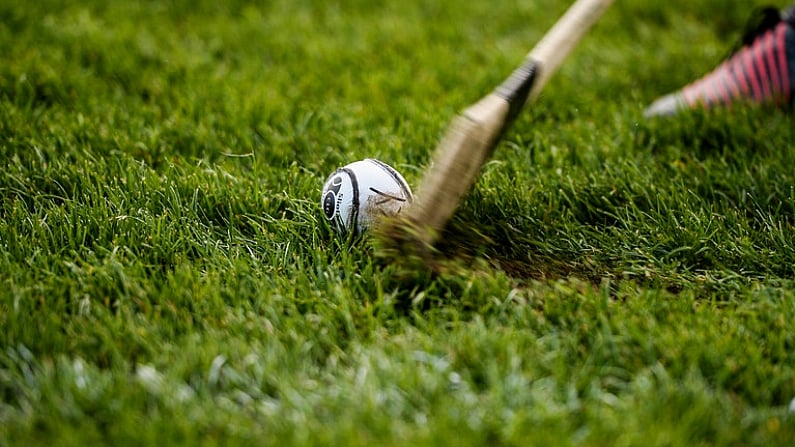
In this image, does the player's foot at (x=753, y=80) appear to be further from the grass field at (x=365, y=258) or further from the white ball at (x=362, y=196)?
the white ball at (x=362, y=196)

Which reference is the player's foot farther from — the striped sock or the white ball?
the white ball

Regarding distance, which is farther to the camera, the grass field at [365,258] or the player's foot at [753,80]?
the player's foot at [753,80]

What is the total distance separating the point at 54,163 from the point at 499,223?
155 centimetres

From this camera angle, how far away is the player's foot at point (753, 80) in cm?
323

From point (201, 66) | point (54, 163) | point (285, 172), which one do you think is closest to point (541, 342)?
point (285, 172)

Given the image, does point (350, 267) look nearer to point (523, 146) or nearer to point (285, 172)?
point (285, 172)

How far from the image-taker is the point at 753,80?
3.28m

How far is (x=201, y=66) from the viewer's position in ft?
11.8

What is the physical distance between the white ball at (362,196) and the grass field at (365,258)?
0.19ft

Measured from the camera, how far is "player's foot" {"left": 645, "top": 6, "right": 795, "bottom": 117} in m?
3.23

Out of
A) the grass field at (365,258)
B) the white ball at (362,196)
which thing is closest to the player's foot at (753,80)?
the grass field at (365,258)

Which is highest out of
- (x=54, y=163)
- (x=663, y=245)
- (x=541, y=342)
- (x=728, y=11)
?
(x=728, y=11)

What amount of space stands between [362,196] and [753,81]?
198cm

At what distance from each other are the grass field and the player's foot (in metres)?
0.17
